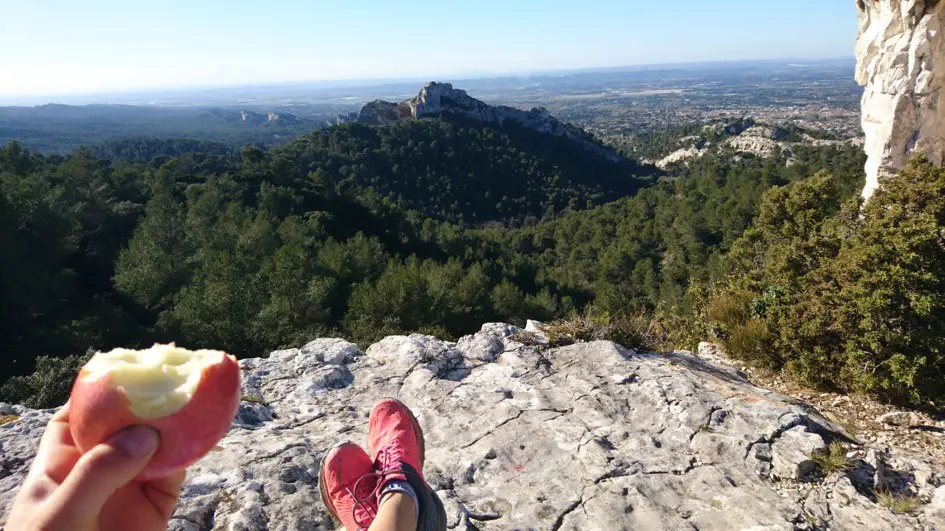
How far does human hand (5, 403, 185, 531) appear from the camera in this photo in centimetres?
115

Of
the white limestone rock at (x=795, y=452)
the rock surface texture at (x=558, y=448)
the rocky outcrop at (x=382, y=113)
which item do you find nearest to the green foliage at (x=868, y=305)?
the rock surface texture at (x=558, y=448)

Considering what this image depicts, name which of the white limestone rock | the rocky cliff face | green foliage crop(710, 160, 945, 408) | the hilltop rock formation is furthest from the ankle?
the hilltop rock formation

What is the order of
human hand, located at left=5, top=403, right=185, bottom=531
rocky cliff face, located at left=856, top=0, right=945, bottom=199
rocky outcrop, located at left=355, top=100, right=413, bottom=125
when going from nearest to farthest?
human hand, located at left=5, top=403, right=185, bottom=531
rocky cliff face, located at left=856, top=0, right=945, bottom=199
rocky outcrop, located at left=355, top=100, right=413, bottom=125

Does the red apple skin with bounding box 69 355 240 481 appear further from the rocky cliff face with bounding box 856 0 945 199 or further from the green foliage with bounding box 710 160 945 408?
the rocky cliff face with bounding box 856 0 945 199

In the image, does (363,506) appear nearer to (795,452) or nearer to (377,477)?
(377,477)

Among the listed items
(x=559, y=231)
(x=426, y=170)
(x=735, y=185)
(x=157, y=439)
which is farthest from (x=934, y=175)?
(x=426, y=170)

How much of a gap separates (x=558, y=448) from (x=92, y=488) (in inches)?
109

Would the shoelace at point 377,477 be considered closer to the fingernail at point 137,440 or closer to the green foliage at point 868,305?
the fingernail at point 137,440

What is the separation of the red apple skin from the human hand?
0.11 feet

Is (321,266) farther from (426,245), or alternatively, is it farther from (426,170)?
(426,170)

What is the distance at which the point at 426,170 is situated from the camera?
58344 mm

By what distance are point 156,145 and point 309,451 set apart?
103m

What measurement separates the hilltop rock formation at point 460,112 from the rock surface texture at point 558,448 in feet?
244

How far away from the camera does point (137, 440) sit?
1.24m
